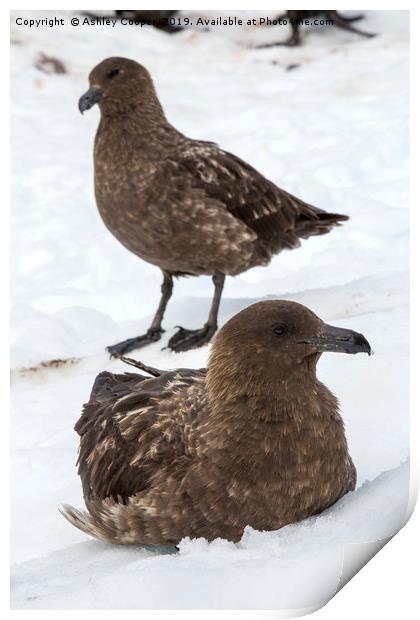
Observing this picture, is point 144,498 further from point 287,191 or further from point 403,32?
point 287,191

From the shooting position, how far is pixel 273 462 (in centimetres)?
411

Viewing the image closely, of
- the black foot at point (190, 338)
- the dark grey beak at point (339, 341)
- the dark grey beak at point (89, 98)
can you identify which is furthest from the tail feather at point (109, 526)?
the dark grey beak at point (89, 98)

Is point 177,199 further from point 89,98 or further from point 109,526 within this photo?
→ point 109,526

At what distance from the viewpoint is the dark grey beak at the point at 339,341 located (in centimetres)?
406

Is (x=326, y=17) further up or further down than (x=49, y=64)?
further up

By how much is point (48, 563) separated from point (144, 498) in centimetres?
39

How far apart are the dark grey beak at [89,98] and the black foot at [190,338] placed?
1.12 m

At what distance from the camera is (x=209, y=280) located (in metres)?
6.46

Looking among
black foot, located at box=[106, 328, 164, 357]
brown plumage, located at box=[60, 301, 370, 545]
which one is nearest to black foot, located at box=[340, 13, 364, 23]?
brown plumage, located at box=[60, 301, 370, 545]

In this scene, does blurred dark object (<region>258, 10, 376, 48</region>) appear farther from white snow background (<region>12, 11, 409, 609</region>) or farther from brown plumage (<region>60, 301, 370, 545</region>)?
brown plumage (<region>60, 301, 370, 545</region>)

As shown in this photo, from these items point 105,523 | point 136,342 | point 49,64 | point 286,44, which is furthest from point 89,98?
point 105,523

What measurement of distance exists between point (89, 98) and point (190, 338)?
3.88ft

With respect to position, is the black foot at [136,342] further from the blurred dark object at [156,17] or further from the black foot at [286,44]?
the blurred dark object at [156,17]

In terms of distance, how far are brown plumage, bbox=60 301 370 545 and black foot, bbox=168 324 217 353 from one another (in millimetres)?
1662
